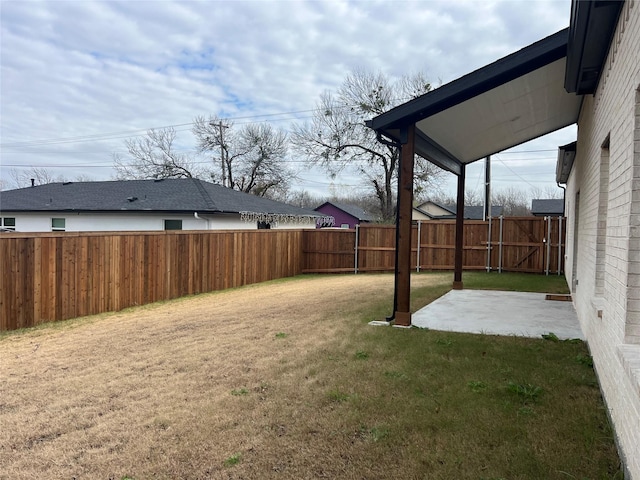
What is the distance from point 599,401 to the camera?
3523 mm

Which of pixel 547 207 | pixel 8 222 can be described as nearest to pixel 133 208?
pixel 8 222

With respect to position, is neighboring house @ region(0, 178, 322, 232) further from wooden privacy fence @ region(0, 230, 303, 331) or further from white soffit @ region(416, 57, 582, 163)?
white soffit @ region(416, 57, 582, 163)

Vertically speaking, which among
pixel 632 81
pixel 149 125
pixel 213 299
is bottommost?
pixel 213 299

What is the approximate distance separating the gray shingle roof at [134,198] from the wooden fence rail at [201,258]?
351 cm

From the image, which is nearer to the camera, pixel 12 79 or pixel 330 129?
pixel 12 79

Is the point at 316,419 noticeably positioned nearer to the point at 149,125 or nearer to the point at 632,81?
the point at 632,81

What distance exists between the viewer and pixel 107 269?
8.21 meters

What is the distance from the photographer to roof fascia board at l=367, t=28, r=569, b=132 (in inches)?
197

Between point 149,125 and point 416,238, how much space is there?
27.1m

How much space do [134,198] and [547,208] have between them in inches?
967

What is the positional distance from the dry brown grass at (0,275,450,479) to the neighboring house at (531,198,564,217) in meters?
24.9

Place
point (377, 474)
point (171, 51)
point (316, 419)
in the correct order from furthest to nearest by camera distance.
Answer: point (171, 51) → point (316, 419) → point (377, 474)

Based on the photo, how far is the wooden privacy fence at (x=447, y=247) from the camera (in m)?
13.8

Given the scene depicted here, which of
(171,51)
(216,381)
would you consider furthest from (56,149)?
(216,381)
